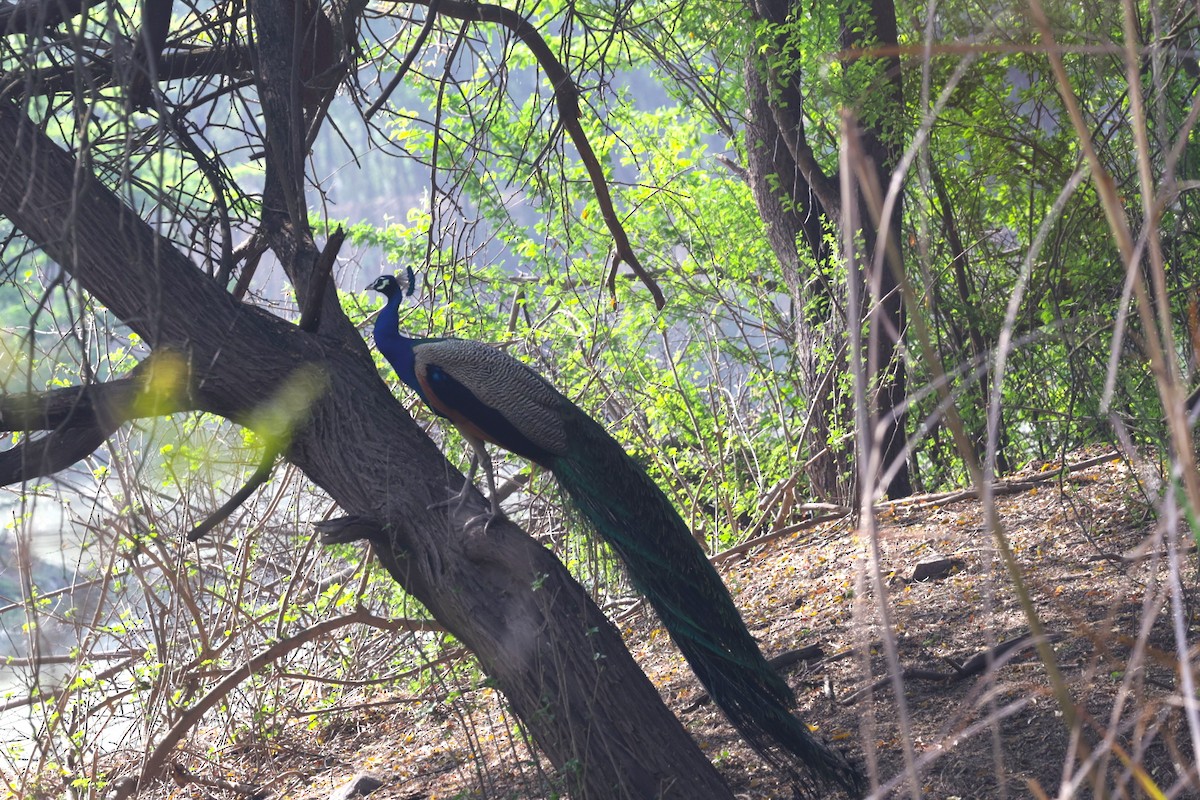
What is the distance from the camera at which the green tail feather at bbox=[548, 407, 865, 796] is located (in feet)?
10.7

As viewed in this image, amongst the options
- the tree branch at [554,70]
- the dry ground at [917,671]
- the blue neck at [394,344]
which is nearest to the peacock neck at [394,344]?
the blue neck at [394,344]

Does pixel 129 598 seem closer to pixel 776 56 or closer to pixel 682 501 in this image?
pixel 682 501

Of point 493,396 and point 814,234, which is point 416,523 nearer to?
point 493,396

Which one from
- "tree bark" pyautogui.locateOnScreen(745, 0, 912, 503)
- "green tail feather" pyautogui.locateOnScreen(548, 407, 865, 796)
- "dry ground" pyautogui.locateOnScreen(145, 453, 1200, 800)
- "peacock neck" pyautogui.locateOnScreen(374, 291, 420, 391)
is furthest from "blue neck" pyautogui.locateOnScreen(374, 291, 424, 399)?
"tree bark" pyautogui.locateOnScreen(745, 0, 912, 503)

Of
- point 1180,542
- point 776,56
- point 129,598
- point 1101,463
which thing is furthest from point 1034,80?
point 129,598

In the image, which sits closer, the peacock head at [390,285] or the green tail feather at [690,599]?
the green tail feather at [690,599]

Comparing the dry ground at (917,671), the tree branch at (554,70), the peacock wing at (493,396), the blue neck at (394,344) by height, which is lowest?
the dry ground at (917,671)

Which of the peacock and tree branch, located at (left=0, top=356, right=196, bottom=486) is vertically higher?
tree branch, located at (left=0, top=356, right=196, bottom=486)

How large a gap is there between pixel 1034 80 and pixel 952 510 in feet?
6.79

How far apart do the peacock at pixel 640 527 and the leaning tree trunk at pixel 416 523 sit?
0.18 m

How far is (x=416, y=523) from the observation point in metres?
3.18

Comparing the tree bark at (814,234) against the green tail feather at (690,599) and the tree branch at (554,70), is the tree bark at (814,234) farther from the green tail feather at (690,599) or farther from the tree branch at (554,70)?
the green tail feather at (690,599)

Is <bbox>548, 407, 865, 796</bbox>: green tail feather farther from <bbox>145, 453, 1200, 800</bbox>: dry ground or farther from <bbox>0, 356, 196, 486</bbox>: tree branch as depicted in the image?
<bbox>0, 356, 196, 486</bbox>: tree branch

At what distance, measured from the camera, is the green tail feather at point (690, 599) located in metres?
3.27
